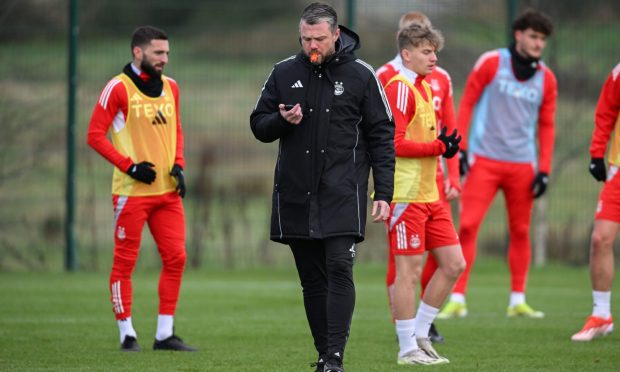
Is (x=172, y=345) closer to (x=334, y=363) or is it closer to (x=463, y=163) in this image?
(x=334, y=363)

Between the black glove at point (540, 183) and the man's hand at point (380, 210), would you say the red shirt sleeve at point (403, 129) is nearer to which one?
the man's hand at point (380, 210)

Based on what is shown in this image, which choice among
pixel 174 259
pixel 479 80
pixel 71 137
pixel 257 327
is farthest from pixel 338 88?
pixel 71 137

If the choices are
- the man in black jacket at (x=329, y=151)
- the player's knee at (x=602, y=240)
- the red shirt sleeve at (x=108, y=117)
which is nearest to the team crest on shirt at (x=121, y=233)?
the red shirt sleeve at (x=108, y=117)

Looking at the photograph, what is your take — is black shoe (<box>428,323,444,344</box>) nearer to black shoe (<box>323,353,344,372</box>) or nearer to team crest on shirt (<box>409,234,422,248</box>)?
team crest on shirt (<box>409,234,422,248</box>)

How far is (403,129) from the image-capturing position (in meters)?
7.55

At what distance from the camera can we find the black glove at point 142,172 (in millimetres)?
8062

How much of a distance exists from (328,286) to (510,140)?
3.97 m

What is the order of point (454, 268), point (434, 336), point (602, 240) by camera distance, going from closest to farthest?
point (454, 268) < point (434, 336) < point (602, 240)

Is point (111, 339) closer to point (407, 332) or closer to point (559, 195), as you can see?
point (407, 332)

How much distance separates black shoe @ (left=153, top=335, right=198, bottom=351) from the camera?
317 inches

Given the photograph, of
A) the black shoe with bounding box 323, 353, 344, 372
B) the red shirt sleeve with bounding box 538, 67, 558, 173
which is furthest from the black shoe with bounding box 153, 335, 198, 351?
the red shirt sleeve with bounding box 538, 67, 558, 173

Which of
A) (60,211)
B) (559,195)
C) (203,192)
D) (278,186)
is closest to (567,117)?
(559,195)

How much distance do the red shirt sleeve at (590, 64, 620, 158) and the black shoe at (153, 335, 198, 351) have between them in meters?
3.26

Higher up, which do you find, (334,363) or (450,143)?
(450,143)
